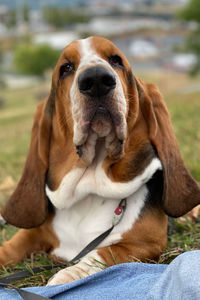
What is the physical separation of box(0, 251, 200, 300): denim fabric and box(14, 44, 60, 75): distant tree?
61.2 m

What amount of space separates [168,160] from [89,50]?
0.82 metres

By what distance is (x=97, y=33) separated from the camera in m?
69.3

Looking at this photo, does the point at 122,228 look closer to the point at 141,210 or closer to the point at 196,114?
the point at 141,210

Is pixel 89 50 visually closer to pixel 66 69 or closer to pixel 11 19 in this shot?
pixel 66 69

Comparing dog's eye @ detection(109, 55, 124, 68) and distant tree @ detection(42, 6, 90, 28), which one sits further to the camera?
distant tree @ detection(42, 6, 90, 28)

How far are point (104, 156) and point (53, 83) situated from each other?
1.92 feet

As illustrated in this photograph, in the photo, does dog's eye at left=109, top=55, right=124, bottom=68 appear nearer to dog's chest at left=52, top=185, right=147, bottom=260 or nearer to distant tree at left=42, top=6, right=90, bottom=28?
dog's chest at left=52, top=185, right=147, bottom=260

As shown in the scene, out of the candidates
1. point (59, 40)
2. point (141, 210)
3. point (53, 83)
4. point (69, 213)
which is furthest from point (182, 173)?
point (59, 40)

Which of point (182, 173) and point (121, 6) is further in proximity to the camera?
point (121, 6)

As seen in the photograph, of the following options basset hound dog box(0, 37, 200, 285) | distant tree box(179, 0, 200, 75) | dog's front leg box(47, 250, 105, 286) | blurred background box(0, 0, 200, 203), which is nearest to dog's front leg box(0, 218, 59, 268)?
basset hound dog box(0, 37, 200, 285)

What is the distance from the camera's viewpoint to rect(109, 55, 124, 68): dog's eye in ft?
8.90

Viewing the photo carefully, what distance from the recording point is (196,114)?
849cm

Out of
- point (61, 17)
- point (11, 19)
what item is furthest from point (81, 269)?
point (11, 19)

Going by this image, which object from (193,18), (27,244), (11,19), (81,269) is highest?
(81,269)
